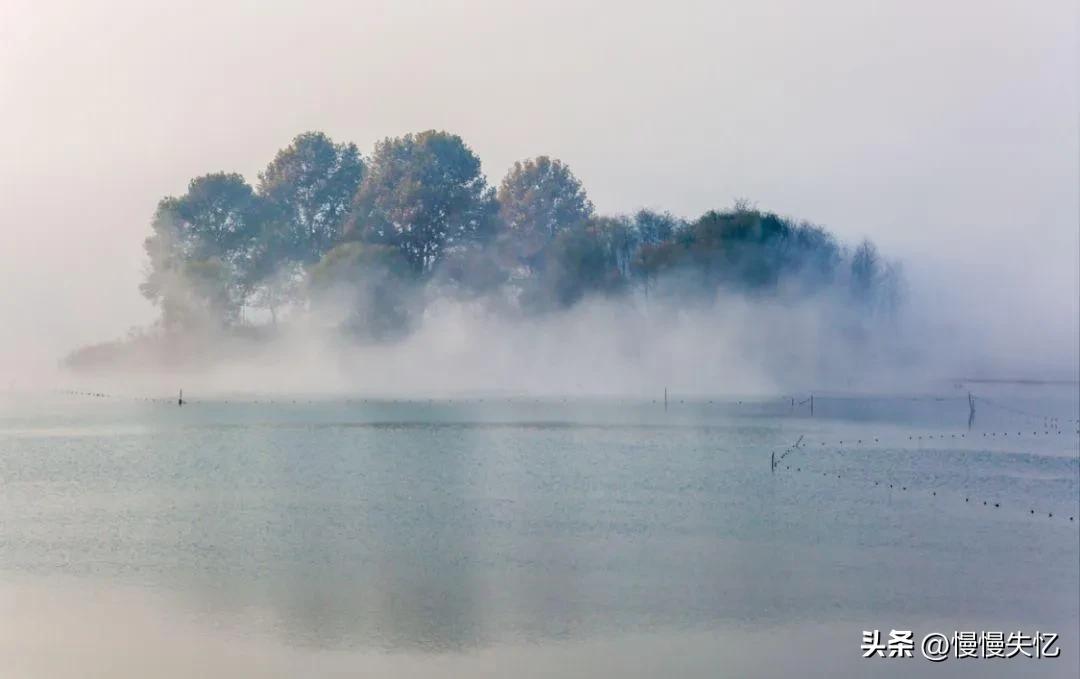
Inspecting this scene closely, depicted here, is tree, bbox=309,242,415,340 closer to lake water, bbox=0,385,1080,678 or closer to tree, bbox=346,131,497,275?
tree, bbox=346,131,497,275

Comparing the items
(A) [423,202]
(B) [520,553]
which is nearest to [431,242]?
(A) [423,202]

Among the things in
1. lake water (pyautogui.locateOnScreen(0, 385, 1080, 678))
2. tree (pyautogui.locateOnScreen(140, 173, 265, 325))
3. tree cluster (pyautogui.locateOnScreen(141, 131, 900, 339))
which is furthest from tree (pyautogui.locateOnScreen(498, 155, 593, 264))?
lake water (pyautogui.locateOnScreen(0, 385, 1080, 678))

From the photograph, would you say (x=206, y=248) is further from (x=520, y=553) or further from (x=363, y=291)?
(x=520, y=553)

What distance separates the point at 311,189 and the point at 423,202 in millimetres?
6152

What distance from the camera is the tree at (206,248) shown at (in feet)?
213

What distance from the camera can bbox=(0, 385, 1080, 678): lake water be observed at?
17.2 m

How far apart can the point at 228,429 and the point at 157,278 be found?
75.7 ft

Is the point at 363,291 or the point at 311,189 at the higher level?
the point at 311,189

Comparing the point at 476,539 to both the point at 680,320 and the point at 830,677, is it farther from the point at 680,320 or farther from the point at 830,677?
the point at 680,320

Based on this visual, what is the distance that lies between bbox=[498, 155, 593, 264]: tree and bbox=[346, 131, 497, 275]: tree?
2446 mm

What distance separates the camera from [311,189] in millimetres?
71438

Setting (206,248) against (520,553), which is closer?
(520,553)

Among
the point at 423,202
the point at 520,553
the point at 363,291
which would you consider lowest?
the point at 520,553

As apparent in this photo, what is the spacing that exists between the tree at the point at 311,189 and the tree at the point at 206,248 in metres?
1.51
